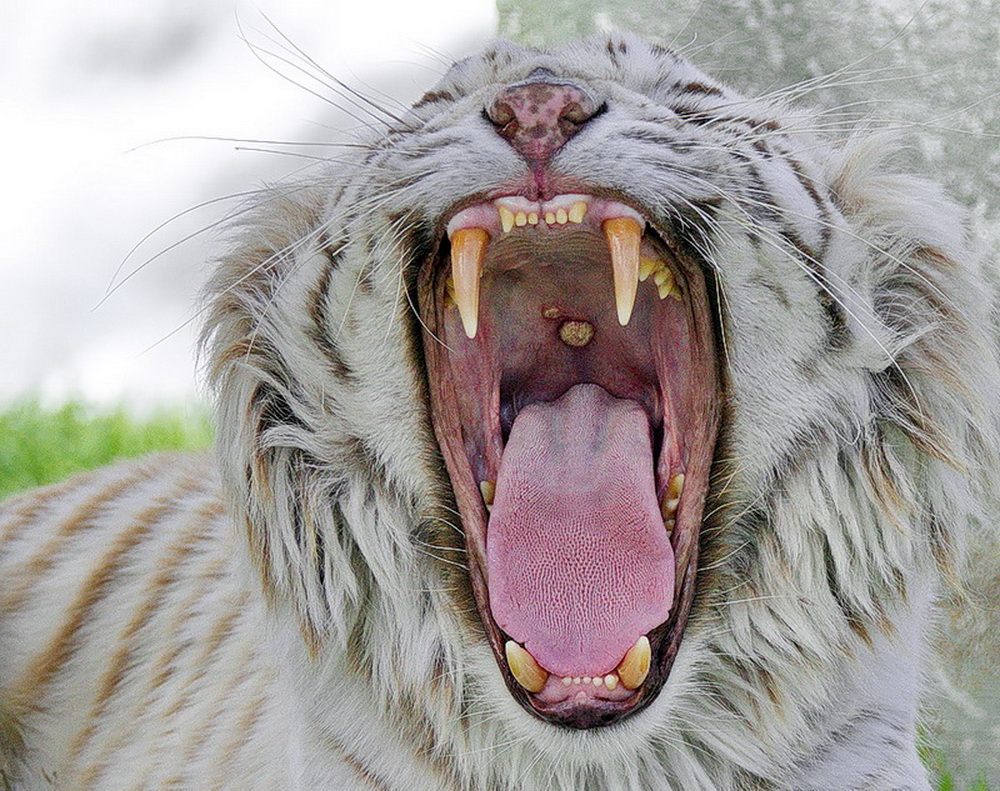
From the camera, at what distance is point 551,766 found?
7.63 feet

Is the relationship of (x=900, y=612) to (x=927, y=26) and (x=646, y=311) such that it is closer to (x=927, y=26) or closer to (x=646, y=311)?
(x=646, y=311)

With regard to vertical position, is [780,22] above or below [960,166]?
above

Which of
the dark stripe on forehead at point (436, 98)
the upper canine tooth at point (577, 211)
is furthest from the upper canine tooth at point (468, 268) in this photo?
the dark stripe on forehead at point (436, 98)

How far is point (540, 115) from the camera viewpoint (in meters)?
2.15

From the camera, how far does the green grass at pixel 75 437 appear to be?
5.21 meters

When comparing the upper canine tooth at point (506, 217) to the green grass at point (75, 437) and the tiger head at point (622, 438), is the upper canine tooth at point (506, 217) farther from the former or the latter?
the green grass at point (75, 437)

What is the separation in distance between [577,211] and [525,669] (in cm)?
72

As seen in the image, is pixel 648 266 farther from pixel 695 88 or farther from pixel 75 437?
pixel 75 437

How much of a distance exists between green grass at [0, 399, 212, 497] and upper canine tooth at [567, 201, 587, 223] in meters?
3.12

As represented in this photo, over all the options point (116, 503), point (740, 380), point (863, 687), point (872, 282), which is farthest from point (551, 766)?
point (116, 503)

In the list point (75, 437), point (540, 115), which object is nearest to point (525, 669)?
point (540, 115)

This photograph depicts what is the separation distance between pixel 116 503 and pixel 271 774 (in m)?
1.23

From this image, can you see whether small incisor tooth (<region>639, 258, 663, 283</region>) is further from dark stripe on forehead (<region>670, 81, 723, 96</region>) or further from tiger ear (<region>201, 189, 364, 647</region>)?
tiger ear (<region>201, 189, 364, 647</region>)

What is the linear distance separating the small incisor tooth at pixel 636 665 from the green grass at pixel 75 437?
10.1 ft
